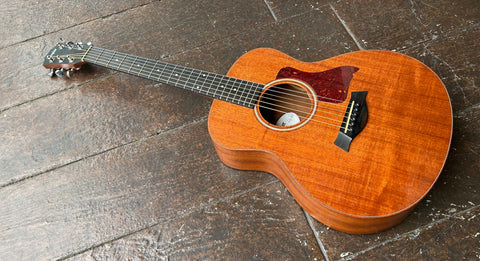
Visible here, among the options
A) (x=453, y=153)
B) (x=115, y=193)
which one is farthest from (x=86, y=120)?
(x=453, y=153)

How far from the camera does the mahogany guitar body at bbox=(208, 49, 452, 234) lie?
3.27 ft

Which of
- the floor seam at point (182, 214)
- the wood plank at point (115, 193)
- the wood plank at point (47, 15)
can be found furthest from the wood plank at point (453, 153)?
the wood plank at point (47, 15)

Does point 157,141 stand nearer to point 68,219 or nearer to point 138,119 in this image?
point 138,119

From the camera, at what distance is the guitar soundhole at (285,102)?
1.20 metres

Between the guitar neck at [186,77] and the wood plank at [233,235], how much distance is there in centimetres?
34

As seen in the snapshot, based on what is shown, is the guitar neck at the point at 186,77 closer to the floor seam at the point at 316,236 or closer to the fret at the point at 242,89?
the fret at the point at 242,89

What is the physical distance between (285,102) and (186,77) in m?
0.37

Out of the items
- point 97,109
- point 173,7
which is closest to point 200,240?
point 97,109

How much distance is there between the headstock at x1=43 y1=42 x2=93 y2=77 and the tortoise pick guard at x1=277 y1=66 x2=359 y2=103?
815 millimetres

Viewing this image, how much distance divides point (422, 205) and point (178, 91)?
39.4 inches

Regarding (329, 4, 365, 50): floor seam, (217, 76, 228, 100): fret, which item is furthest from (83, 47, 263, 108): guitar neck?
(329, 4, 365, 50): floor seam

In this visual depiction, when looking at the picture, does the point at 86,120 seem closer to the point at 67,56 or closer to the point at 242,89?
the point at 67,56

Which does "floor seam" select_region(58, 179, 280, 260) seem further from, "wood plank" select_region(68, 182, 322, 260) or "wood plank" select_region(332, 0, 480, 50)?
"wood plank" select_region(332, 0, 480, 50)

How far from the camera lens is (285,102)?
122 cm
